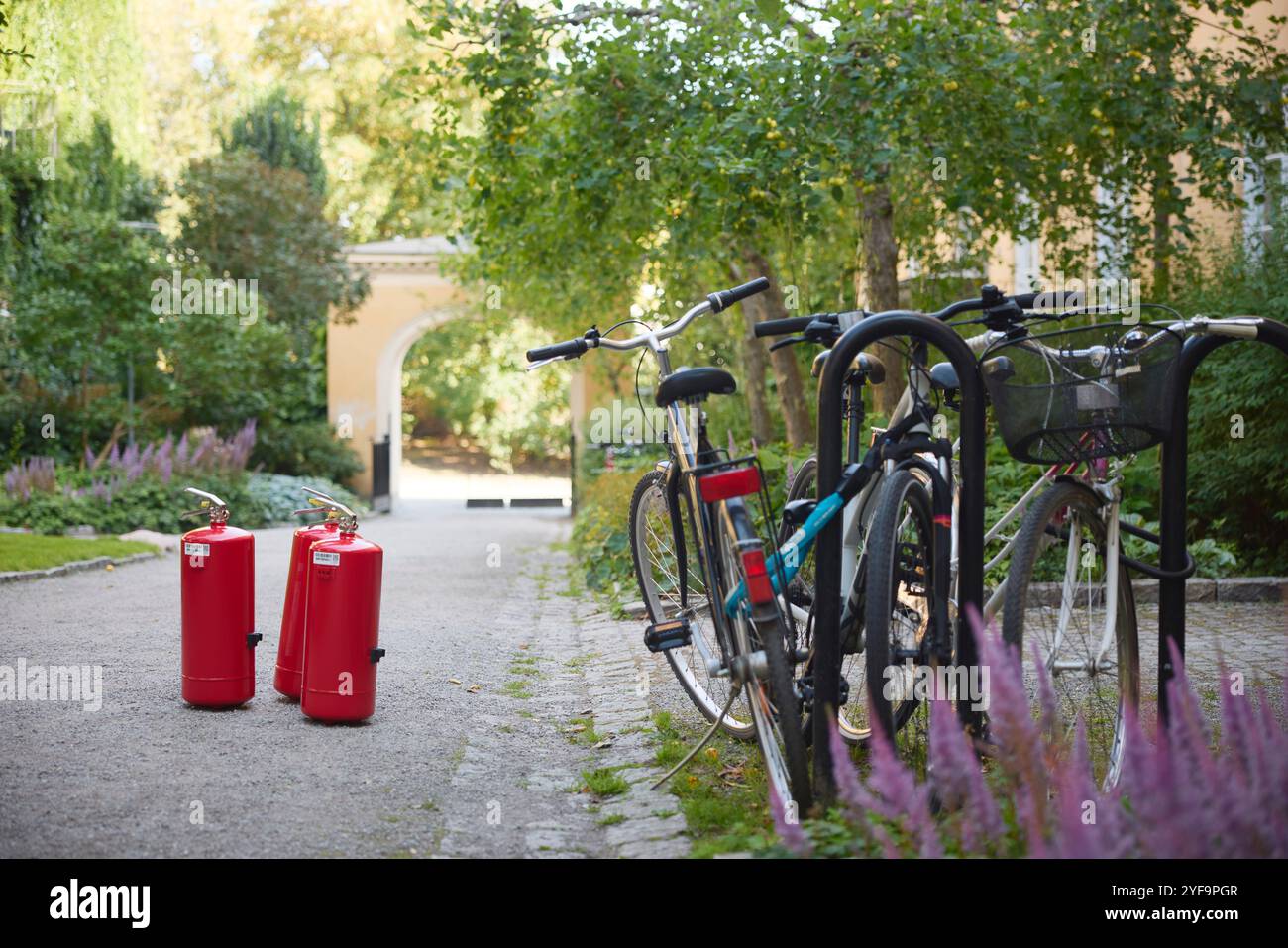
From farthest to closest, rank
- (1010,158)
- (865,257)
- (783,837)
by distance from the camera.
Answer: (865,257), (1010,158), (783,837)

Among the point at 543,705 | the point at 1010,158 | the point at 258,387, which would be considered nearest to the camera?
the point at 543,705

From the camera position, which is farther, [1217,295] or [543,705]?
[1217,295]

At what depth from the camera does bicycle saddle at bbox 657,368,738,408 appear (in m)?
3.83

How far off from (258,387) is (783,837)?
69.2ft

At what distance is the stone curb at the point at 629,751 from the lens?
3.65 metres

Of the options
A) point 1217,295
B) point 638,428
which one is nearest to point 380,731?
point 1217,295

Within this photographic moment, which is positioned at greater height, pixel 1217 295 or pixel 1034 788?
pixel 1217 295

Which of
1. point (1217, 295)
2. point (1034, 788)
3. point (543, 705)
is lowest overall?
point (543, 705)

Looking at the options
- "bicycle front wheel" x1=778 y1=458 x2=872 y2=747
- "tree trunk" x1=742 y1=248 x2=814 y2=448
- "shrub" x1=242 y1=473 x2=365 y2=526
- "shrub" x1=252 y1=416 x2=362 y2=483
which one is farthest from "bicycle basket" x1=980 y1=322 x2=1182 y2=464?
"shrub" x1=252 y1=416 x2=362 y2=483

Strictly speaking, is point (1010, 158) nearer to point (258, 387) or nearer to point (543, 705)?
point (543, 705)

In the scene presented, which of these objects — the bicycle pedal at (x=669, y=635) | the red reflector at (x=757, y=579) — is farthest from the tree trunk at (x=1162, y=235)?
the red reflector at (x=757, y=579)

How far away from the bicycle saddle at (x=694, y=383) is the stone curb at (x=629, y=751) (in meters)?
1.20

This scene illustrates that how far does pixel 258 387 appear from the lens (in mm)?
22641

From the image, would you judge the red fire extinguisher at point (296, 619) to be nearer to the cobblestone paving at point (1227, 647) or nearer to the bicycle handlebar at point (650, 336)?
the bicycle handlebar at point (650, 336)
